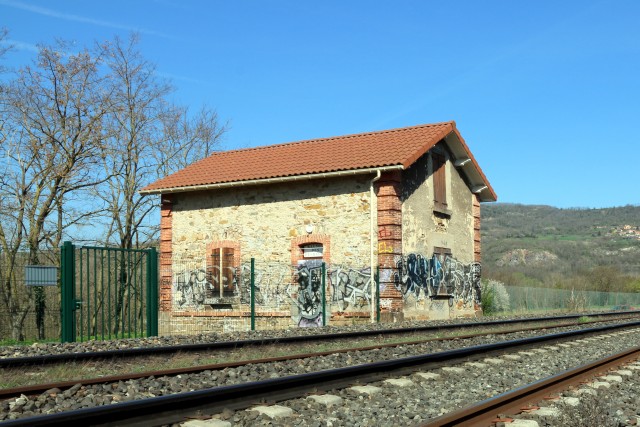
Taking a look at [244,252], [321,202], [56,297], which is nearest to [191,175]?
[244,252]

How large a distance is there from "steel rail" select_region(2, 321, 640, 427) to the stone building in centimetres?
1306

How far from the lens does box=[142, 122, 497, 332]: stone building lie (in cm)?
2186

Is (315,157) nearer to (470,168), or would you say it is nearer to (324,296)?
(324,296)

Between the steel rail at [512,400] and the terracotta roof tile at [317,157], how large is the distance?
13380 millimetres

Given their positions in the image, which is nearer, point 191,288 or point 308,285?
point 308,285

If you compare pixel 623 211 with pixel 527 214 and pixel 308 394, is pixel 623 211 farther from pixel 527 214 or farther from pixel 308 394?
pixel 308 394

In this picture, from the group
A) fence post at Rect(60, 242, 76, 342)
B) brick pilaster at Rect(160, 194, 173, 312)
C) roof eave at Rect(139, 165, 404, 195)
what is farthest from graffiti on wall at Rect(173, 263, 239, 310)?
fence post at Rect(60, 242, 76, 342)

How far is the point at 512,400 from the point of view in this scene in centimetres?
647

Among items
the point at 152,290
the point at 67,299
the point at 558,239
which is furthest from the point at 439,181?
the point at 558,239

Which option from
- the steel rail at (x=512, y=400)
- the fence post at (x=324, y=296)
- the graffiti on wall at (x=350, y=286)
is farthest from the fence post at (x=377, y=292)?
the steel rail at (x=512, y=400)

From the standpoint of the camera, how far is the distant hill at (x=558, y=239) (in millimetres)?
99481

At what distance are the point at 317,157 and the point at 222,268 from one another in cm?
495

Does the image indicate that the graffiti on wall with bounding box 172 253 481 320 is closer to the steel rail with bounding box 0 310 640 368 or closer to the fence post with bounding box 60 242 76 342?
the steel rail with bounding box 0 310 640 368

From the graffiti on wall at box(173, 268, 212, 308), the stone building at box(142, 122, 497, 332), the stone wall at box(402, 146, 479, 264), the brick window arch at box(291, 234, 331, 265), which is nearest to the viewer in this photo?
the stone building at box(142, 122, 497, 332)
